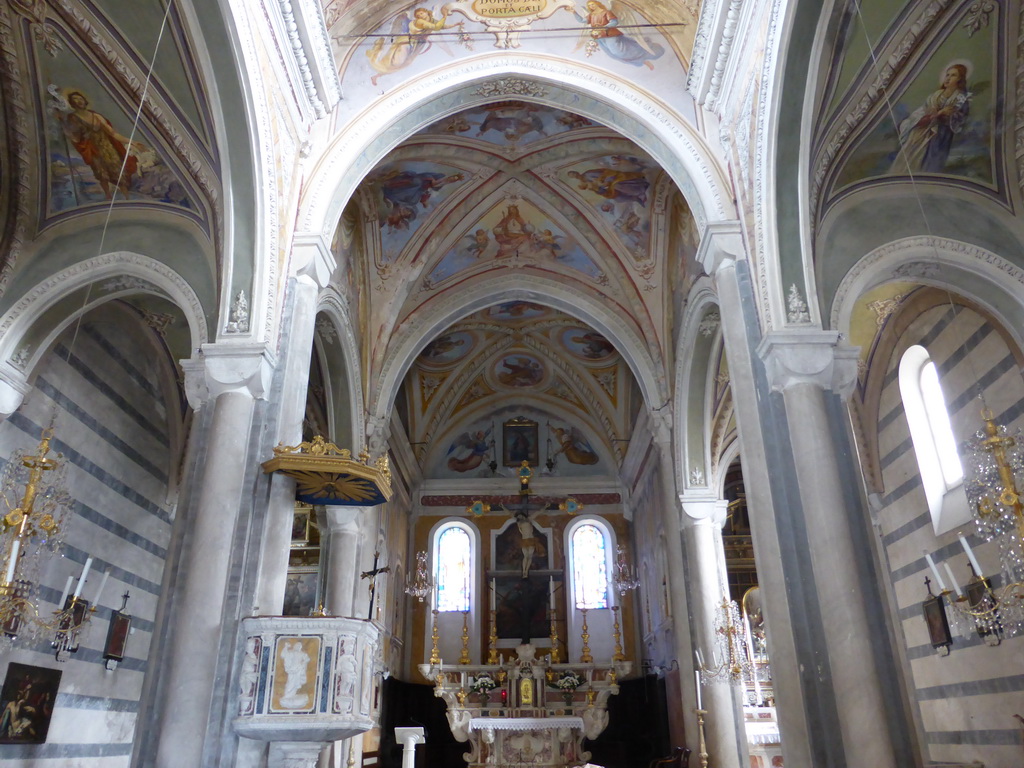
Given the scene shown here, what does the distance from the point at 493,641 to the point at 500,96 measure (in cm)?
1155

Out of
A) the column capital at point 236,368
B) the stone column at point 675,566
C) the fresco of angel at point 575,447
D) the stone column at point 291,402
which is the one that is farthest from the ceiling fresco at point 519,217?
the fresco of angel at point 575,447

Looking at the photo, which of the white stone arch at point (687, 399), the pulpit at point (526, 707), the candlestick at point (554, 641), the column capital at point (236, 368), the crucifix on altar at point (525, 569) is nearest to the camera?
the column capital at point (236, 368)

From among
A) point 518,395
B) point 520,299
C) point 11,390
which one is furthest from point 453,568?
point 11,390

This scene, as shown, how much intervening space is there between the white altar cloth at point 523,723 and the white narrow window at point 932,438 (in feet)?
21.7

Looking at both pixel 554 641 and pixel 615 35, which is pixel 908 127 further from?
pixel 554 641

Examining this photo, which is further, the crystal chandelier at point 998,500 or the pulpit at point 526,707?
the pulpit at point 526,707

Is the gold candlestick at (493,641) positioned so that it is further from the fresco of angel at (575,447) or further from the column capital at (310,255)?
the column capital at (310,255)

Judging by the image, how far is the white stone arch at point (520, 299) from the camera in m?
14.5

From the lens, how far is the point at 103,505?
11.5 m

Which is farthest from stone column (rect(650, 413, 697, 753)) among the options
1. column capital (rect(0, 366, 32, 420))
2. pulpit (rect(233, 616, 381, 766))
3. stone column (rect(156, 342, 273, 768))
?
column capital (rect(0, 366, 32, 420))

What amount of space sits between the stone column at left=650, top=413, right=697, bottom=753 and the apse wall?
26.7 feet

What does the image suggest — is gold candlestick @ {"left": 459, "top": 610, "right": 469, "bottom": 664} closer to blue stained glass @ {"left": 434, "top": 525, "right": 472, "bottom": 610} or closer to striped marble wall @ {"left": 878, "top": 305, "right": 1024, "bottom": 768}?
blue stained glass @ {"left": 434, "top": 525, "right": 472, "bottom": 610}

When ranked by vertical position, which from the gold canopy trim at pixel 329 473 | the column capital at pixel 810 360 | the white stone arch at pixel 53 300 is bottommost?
the gold canopy trim at pixel 329 473

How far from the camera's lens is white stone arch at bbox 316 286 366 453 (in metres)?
12.4
